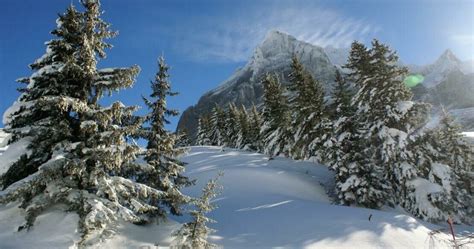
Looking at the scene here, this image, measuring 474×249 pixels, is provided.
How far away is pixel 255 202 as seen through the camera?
21703 millimetres

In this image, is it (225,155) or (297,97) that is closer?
(297,97)

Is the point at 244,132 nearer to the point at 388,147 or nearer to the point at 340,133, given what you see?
the point at 340,133

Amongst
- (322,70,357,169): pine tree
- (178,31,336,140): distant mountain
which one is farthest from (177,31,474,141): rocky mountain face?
(322,70,357,169): pine tree

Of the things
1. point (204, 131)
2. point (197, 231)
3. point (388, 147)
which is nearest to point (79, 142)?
point (197, 231)

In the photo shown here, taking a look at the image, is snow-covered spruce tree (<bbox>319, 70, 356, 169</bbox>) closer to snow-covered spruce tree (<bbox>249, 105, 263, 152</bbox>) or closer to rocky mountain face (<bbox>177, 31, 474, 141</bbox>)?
snow-covered spruce tree (<bbox>249, 105, 263, 152</bbox>)

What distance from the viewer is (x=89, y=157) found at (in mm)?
11766

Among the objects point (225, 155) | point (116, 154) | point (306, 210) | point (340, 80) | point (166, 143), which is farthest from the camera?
point (225, 155)

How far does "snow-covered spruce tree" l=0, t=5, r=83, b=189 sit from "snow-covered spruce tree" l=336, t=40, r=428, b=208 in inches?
725

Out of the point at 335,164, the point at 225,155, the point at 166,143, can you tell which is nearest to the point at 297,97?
the point at 335,164

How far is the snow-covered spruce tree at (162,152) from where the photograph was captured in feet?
51.3

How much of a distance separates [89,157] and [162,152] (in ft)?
18.5

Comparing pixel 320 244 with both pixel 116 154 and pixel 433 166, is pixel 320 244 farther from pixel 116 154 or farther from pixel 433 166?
pixel 433 166

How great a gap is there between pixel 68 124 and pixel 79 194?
7.75ft

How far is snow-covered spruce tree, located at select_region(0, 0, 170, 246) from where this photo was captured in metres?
11.2
